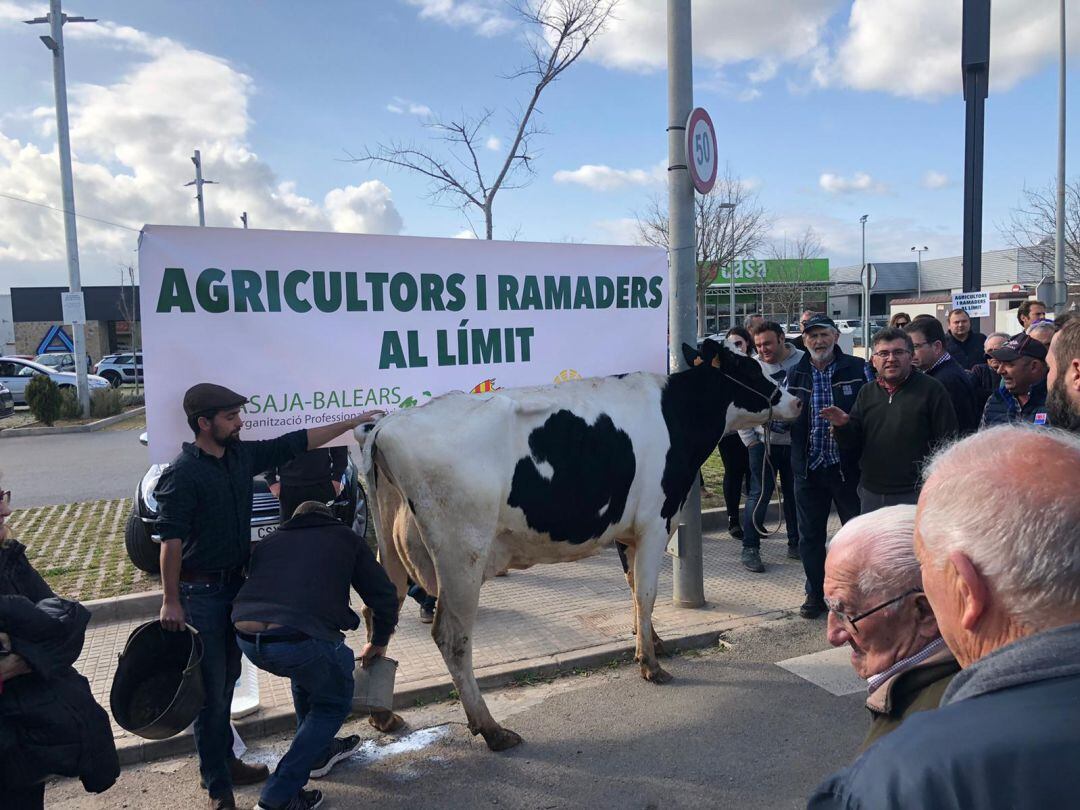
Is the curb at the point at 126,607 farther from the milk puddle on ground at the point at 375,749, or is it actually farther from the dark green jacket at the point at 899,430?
the dark green jacket at the point at 899,430

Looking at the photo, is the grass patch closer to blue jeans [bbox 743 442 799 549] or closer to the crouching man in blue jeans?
the crouching man in blue jeans

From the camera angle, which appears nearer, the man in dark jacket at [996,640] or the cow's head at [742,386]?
the man in dark jacket at [996,640]

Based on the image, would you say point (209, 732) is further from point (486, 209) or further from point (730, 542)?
point (486, 209)

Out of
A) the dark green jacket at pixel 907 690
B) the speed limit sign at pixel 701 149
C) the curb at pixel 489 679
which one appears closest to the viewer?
the dark green jacket at pixel 907 690

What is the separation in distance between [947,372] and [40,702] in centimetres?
636

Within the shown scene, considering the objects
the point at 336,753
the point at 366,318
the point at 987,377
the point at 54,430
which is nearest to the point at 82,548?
the point at 366,318

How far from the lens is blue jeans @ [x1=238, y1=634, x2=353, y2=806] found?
337cm

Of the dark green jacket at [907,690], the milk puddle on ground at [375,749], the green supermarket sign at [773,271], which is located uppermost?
the green supermarket sign at [773,271]

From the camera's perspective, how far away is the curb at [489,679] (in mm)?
4180

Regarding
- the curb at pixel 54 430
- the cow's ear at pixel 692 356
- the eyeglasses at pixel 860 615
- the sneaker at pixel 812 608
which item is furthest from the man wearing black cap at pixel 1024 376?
the curb at pixel 54 430

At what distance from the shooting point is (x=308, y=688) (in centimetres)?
344

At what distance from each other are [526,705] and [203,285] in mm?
3068

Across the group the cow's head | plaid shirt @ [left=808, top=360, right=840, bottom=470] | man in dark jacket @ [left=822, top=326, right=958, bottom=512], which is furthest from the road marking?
the cow's head

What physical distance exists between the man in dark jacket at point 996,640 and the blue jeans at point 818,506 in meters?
4.58
